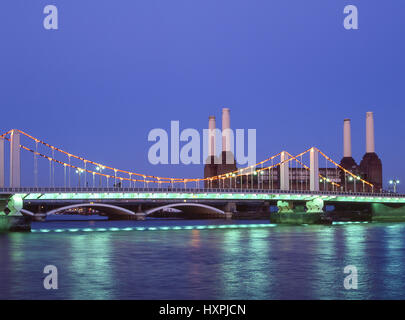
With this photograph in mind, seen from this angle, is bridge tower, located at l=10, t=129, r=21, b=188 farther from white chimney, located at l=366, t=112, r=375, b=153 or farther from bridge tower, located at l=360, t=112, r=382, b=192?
bridge tower, located at l=360, t=112, r=382, b=192

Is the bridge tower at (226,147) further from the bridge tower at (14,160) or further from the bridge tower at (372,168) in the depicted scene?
the bridge tower at (14,160)

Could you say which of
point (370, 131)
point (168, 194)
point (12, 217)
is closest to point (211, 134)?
point (370, 131)

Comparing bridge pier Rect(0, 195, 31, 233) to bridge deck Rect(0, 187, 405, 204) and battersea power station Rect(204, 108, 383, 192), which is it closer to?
bridge deck Rect(0, 187, 405, 204)

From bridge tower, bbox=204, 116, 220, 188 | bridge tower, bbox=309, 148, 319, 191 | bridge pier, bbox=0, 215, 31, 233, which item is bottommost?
bridge pier, bbox=0, 215, 31, 233

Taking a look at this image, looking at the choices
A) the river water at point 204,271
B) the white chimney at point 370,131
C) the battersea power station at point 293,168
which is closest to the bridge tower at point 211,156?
the battersea power station at point 293,168

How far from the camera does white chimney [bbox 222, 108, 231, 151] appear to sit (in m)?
140

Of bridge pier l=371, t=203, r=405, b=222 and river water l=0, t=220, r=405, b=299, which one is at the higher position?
river water l=0, t=220, r=405, b=299

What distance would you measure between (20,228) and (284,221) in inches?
1757

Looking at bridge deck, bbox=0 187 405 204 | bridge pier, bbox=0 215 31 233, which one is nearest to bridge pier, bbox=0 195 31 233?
bridge pier, bbox=0 215 31 233

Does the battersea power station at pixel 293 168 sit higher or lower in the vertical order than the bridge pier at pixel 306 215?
higher

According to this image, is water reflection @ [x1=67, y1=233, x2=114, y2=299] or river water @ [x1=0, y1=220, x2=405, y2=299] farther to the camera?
river water @ [x1=0, y1=220, x2=405, y2=299]

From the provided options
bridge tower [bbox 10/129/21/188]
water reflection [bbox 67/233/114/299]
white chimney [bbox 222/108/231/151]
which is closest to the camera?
water reflection [bbox 67/233/114/299]

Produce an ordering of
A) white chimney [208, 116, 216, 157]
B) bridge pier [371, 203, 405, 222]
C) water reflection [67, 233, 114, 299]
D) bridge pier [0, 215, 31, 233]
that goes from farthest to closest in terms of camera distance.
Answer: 1. white chimney [208, 116, 216, 157]
2. bridge pier [371, 203, 405, 222]
3. bridge pier [0, 215, 31, 233]
4. water reflection [67, 233, 114, 299]

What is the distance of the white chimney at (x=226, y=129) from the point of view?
140 metres
